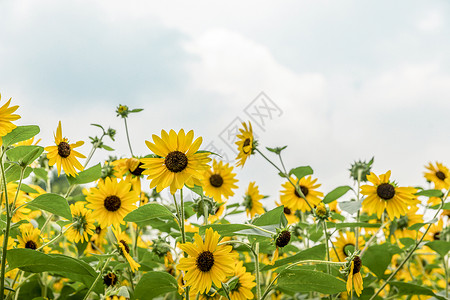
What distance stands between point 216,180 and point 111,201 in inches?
21.4

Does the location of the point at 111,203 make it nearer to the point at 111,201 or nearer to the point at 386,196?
the point at 111,201

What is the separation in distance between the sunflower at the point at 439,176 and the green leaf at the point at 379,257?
2.54ft

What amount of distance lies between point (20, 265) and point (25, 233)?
48 cm

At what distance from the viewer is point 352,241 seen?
8.13 ft

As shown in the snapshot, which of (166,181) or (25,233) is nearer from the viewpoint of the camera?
(166,181)

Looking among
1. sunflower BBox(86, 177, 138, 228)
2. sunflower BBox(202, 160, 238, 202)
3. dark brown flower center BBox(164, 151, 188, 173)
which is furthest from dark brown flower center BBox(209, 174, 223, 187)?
dark brown flower center BBox(164, 151, 188, 173)

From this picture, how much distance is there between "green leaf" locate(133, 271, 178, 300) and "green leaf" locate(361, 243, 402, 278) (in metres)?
0.95

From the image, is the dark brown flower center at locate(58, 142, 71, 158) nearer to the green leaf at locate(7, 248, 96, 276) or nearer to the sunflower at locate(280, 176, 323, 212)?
the green leaf at locate(7, 248, 96, 276)

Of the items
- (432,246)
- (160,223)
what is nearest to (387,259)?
(432,246)

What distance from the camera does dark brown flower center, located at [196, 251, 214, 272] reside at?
1.25 m

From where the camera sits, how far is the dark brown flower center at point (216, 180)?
196 centimetres

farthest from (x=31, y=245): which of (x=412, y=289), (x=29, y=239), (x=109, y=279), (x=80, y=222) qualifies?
(x=412, y=289)

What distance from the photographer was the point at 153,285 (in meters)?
1.37

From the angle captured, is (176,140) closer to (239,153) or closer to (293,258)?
(293,258)
